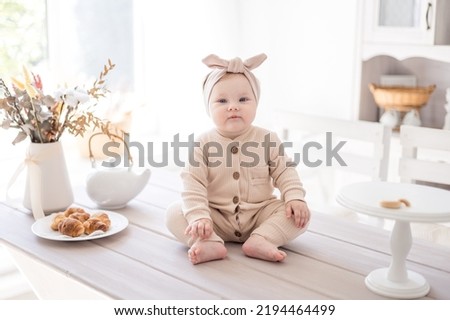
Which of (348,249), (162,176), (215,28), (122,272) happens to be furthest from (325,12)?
(122,272)

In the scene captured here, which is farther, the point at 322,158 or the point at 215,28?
the point at 215,28

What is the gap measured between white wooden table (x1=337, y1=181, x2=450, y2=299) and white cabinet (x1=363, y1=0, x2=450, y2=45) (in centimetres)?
146

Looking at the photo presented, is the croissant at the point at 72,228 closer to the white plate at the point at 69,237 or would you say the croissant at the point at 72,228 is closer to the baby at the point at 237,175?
the white plate at the point at 69,237

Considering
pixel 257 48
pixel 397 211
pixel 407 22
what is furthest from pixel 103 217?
pixel 257 48

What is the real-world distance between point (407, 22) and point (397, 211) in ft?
5.53

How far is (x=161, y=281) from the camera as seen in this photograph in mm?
1222

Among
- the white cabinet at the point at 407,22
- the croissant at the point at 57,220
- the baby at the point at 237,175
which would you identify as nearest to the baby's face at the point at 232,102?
the baby at the point at 237,175

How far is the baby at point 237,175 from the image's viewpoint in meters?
1.39

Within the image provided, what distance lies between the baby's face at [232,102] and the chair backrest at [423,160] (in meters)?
0.83

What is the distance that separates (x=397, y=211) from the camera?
3.64ft

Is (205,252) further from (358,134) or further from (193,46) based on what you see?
(193,46)

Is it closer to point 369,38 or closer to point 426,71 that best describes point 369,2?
point 369,38
